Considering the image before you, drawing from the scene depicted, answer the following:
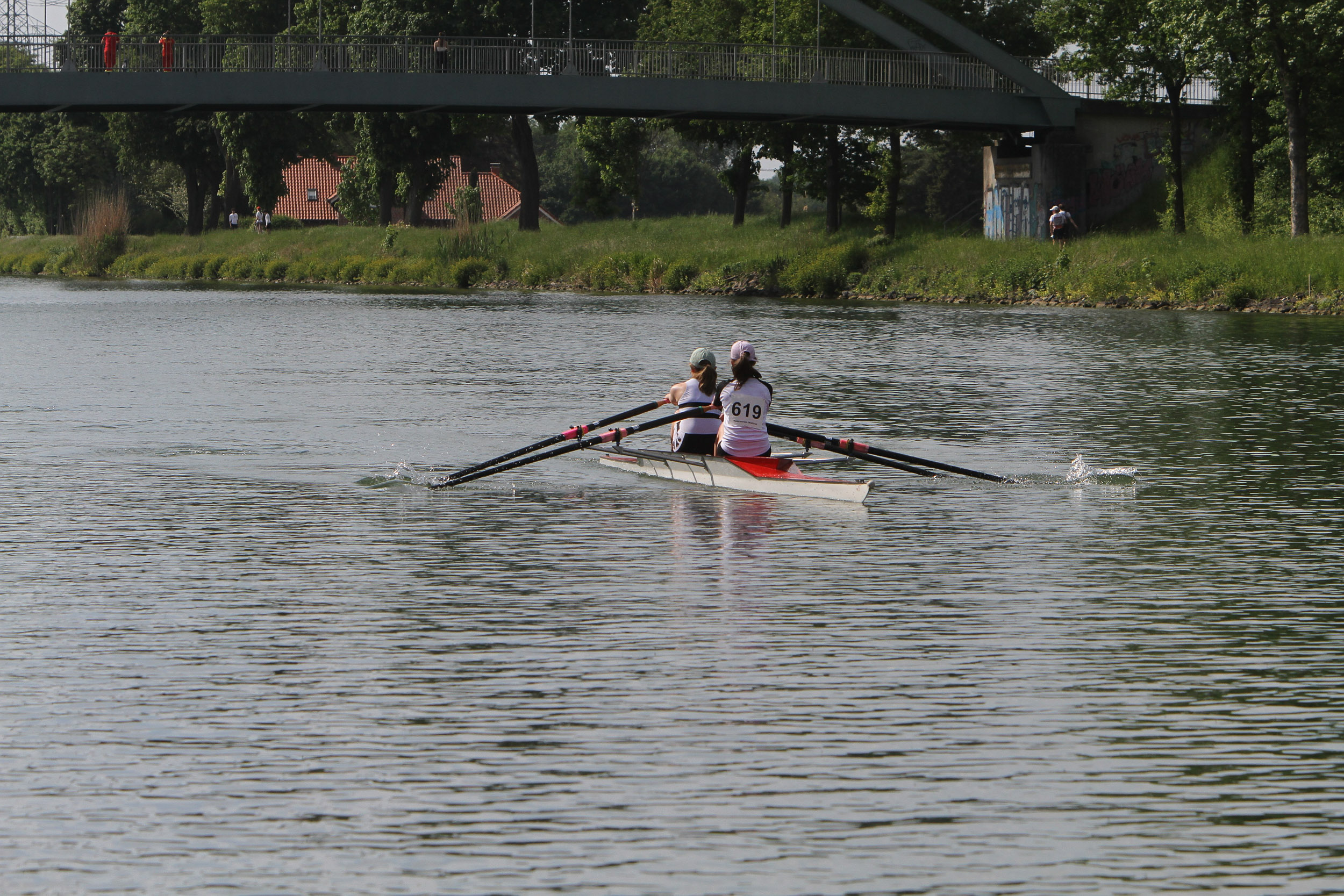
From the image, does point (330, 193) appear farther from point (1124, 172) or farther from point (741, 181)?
point (1124, 172)

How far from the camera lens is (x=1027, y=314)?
46.8 m

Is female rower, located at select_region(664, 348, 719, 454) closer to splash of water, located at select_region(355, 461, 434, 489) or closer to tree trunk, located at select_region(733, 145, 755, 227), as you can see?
splash of water, located at select_region(355, 461, 434, 489)

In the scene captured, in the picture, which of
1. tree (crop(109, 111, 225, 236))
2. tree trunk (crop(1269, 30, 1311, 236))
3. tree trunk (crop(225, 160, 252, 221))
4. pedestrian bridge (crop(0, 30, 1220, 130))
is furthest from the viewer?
tree trunk (crop(225, 160, 252, 221))

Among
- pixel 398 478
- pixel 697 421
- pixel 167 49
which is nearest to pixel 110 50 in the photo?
pixel 167 49

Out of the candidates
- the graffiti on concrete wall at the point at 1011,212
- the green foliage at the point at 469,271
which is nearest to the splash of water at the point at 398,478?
the graffiti on concrete wall at the point at 1011,212

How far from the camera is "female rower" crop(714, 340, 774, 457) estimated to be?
643 inches

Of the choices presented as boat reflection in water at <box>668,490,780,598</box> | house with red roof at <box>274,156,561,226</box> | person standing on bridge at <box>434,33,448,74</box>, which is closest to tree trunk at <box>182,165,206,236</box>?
house with red roof at <box>274,156,561,226</box>

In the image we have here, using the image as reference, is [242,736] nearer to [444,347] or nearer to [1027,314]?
[444,347]

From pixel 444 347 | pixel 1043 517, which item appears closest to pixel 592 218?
pixel 444 347

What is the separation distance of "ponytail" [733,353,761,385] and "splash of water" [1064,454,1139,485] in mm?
3180

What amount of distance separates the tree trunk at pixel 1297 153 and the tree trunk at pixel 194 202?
59.5 meters

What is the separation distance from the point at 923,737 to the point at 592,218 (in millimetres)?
129672

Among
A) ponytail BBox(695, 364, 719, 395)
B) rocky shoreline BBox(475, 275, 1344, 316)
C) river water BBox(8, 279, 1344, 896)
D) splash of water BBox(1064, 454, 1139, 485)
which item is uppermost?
rocky shoreline BBox(475, 275, 1344, 316)

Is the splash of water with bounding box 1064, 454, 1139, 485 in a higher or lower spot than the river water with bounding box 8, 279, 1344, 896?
higher
